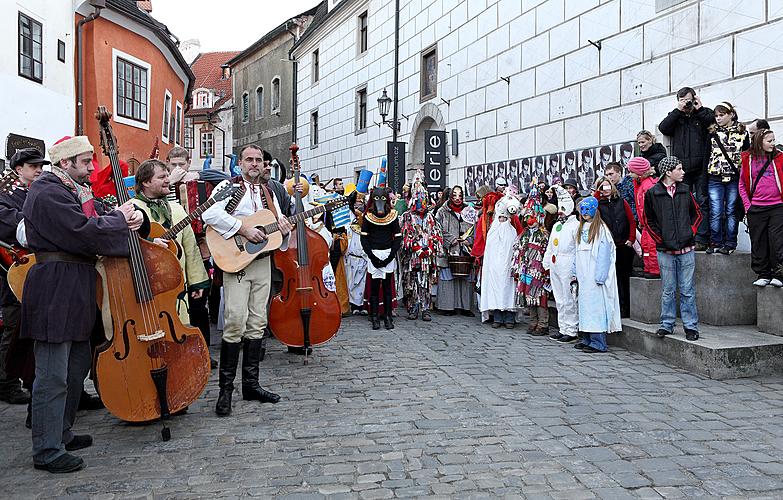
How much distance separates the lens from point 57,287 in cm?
392

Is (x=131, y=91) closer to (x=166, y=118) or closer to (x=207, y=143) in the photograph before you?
(x=166, y=118)

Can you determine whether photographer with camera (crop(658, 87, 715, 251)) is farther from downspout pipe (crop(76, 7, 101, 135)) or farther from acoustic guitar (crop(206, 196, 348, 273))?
downspout pipe (crop(76, 7, 101, 135))

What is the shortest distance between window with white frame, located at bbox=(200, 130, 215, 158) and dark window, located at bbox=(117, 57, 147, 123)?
28.0 m

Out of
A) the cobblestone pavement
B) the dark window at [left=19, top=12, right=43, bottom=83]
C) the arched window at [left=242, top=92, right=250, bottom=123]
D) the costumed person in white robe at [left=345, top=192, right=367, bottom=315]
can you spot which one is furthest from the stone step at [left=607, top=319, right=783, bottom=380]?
the arched window at [left=242, top=92, right=250, bottom=123]

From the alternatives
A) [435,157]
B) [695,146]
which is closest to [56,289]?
[695,146]

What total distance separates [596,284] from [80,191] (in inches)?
211

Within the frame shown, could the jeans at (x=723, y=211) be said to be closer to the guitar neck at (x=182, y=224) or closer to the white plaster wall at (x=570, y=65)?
the white plaster wall at (x=570, y=65)

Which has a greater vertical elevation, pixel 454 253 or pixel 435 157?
pixel 435 157

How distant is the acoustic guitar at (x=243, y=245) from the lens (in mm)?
5047

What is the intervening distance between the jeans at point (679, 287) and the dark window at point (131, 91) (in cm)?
1573

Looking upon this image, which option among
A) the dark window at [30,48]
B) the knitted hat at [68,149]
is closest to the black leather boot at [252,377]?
the knitted hat at [68,149]

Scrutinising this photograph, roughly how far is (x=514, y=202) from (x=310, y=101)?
67.1 feet

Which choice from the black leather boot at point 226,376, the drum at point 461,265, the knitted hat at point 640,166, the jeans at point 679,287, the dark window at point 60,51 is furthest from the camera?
the dark window at point 60,51

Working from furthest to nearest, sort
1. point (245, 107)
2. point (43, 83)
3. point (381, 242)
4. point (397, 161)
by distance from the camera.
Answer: point (245, 107), point (397, 161), point (43, 83), point (381, 242)
